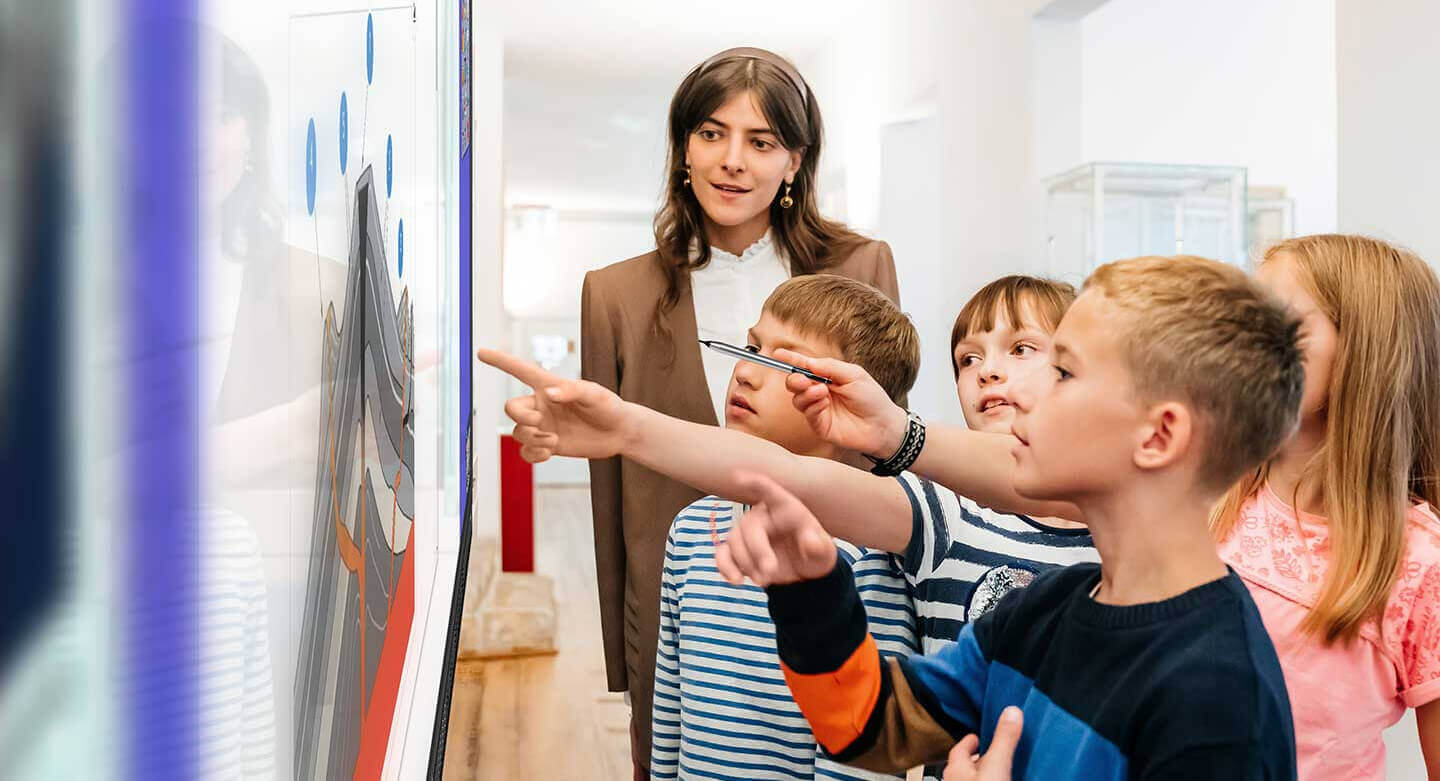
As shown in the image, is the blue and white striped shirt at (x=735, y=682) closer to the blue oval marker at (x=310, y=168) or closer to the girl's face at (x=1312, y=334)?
the girl's face at (x=1312, y=334)

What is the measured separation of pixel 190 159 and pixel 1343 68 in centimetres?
275

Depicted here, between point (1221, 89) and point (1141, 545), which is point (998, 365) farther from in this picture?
point (1221, 89)

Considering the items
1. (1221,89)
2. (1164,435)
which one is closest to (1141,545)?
(1164,435)

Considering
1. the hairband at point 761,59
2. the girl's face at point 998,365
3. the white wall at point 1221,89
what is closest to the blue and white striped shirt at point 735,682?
the girl's face at point 998,365

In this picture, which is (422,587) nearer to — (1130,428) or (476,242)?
(1130,428)

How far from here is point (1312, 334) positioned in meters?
1.29

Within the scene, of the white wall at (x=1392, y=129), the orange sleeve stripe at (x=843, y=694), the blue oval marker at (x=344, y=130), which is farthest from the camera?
the white wall at (x=1392, y=129)

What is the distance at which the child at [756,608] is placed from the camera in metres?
1.41

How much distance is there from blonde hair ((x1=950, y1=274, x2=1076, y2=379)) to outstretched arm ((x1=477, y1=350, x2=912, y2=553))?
56cm

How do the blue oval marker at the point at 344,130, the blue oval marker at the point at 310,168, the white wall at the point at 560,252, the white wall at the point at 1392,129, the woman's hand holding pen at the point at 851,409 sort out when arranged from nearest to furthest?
the blue oval marker at the point at 310,168 → the blue oval marker at the point at 344,130 → the woman's hand holding pen at the point at 851,409 → the white wall at the point at 1392,129 → the white wall at the point at 560,252

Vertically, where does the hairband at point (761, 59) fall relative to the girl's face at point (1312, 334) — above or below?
above

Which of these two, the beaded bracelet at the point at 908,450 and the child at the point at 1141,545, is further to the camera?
the beaded bracelet at the point at 908,450

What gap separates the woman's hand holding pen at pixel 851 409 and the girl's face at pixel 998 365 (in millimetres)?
412

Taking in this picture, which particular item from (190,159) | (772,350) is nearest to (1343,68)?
(772,350)
